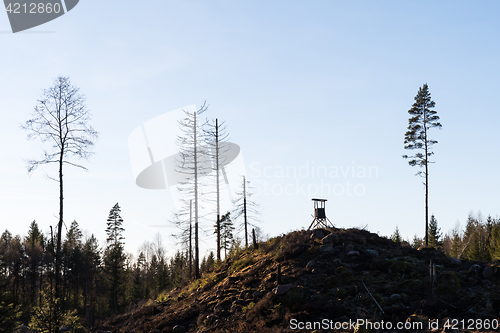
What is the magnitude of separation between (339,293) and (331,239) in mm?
5663

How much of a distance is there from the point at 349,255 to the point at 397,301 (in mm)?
4818

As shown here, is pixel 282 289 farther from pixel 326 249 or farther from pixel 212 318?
pixel 326 249

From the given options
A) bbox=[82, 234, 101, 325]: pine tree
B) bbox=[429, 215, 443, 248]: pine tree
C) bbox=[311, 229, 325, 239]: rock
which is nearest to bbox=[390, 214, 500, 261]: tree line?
bbox=[429, 215, 443, 248]: pine tree

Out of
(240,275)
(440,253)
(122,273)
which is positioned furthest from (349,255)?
(122,273)

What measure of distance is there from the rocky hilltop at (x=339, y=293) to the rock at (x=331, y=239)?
0.20 ft

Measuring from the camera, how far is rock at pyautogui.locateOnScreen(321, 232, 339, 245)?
2330 cm

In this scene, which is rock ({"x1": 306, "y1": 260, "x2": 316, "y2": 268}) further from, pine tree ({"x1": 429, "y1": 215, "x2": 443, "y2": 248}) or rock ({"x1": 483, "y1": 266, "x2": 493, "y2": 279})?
pine tree ({"x1": 429, "y1": 215, "x2": 443, "y2": 248})

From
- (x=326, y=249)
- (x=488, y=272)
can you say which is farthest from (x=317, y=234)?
(x=488, y=272)

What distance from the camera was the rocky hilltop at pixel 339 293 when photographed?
614 inches

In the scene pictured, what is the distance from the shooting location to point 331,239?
2342 cm

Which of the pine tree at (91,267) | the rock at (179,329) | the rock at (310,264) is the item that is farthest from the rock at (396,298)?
the pine tree at (91,267)

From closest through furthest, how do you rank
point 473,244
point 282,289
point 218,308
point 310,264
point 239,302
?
point 282,289 → point 239,302 → point 218,308 → point 310,264 → point 473,244

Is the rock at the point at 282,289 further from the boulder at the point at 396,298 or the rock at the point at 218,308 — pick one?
the boulder at the point at 396,298

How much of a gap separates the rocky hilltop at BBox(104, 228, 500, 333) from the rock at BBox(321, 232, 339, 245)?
61mm
